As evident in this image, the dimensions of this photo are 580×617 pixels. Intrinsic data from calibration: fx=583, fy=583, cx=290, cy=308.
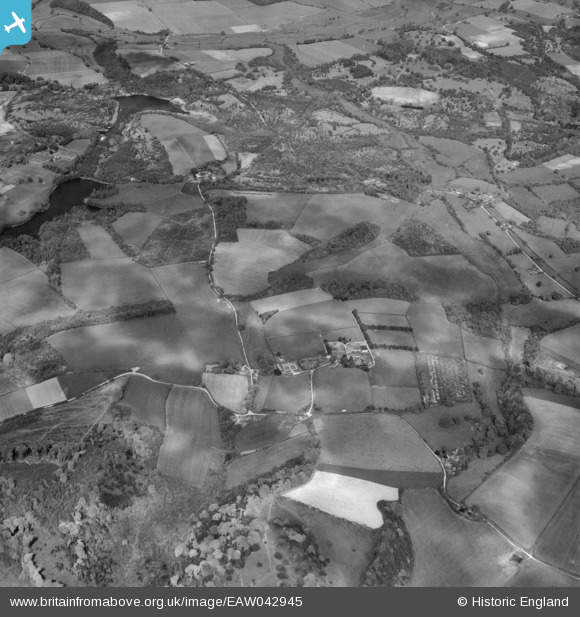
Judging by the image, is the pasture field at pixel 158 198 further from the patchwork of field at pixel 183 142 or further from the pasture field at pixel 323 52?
the pasture field at pixel 323 52

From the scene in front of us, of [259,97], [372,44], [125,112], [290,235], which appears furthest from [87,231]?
[372,44]

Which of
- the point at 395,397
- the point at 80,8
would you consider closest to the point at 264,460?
the point at 395,397

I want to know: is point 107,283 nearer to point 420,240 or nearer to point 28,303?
point 28,303

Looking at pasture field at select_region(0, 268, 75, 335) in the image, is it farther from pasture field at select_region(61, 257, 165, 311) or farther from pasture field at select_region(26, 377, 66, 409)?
pasture field at select_region(26, 377, 66, 409)

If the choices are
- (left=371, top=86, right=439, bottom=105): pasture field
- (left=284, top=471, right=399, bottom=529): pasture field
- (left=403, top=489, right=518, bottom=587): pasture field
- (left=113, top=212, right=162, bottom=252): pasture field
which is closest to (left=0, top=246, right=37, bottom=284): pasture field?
(left=113, top=212, right=162, bottom=252): pasture field

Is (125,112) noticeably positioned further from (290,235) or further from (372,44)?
(372,44)
